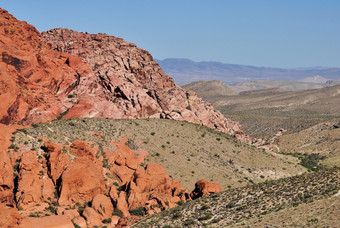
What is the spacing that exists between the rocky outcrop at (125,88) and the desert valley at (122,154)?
21 cm

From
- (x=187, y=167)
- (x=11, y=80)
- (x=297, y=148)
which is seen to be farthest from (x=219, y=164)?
(x=297, y=148)

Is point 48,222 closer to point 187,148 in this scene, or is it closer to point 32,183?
point 32,183

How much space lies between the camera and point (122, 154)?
51.2 m

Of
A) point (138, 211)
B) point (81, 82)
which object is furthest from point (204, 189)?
point (81, 82)

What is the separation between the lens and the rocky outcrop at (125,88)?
64.4 meters

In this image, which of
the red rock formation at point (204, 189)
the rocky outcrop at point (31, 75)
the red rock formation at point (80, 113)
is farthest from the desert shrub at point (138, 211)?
the rocky outcrop at point (31, 75)

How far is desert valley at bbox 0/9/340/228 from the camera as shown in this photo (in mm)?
34938

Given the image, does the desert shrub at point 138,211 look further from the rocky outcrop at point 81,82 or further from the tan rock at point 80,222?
the rocky outcrop at point 81,82

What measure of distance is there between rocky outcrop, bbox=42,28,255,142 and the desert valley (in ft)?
0.70

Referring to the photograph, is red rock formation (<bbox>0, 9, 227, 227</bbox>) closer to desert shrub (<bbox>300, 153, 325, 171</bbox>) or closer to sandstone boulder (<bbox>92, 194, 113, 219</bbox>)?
sandstone boulder (<bbox>92, 194, 113, 219</bbox>)

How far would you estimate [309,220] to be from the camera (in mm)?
26500

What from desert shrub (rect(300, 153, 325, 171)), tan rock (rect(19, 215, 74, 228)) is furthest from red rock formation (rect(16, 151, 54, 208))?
desert shrub (rect(300, 153, 325, 171))

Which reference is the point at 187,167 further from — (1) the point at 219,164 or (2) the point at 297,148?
(2) the point at 297,148

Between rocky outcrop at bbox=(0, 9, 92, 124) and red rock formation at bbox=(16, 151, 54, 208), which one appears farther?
rocky outcrop at bbox=(0, 9, 92, 124)
